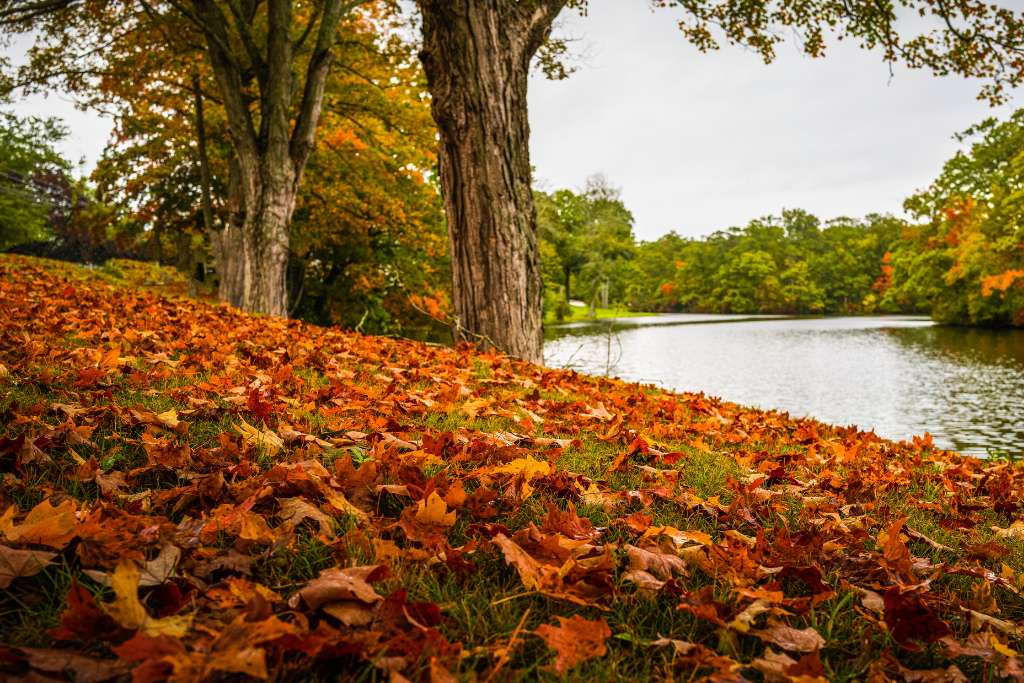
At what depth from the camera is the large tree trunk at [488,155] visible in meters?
5.97

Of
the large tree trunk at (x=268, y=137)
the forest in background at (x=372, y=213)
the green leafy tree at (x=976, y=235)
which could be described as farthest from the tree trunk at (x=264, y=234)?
the green leafy tree at (x=976, y=235)

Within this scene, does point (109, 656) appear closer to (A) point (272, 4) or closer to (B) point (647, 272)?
(A) point (272, 4)

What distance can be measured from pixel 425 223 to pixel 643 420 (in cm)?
1660

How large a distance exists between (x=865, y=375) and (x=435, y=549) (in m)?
21.8

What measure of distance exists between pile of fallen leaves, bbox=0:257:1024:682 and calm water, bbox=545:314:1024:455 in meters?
4.64

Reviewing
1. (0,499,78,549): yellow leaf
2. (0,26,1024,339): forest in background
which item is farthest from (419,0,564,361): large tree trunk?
(0,499,78,549): yellow leaf

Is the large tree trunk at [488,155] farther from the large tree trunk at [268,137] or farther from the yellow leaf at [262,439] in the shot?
the large tree trunk at [268,137]

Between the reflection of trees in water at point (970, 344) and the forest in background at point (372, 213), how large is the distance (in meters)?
2.78

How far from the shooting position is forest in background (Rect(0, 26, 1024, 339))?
14.6 metres

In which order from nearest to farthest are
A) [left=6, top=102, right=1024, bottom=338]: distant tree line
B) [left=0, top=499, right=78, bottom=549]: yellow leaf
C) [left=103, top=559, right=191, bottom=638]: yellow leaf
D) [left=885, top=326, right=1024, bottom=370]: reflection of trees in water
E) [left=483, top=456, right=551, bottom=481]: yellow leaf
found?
[left=103, top=559, right=191, bottom=638]: yellow leaf < [left=0, top=499, right=78, bottom=549]: yellow leaf < [left=483, top=456, right=551, bottom=481]: yellow leaf < [left=6, top=102, right=1024, bottom=338]: distant tree line < [left=885, top=326, right=1024, bottom=370]: reflection of trees in water

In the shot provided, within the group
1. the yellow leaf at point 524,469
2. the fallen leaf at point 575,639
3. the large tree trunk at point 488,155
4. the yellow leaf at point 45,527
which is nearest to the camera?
the fallen leaf at point 575,639

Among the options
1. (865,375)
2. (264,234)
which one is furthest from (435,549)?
(865,375)

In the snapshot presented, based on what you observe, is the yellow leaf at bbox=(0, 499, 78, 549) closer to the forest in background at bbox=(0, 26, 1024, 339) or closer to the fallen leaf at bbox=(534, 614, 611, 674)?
the fallen leaf at bbox=(534, 614, 611, 674)

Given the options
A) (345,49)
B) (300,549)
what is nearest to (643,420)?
(300,549)
